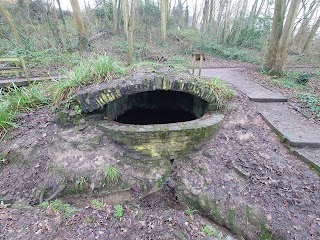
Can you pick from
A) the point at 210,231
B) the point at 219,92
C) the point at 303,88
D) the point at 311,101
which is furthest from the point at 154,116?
the point at 303,88

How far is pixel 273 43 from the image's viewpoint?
7.41 metres

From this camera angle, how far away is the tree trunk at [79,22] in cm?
837

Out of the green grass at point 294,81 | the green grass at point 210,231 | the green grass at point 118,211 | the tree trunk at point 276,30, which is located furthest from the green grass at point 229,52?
the green grass at point 118,211

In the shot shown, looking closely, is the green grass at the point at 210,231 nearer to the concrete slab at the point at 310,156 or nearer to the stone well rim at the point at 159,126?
→ the stone well rim at the point at 159,126

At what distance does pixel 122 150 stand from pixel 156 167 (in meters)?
0.73

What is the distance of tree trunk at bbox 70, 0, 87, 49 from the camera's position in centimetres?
837

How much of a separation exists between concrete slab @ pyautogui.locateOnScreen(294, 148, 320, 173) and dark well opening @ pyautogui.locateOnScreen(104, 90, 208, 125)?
241 cm

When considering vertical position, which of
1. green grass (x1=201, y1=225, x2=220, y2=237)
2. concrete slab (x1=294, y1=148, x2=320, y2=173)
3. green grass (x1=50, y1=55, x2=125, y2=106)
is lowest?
green grass (x1=201, y1=225, x2=220, y2=237)

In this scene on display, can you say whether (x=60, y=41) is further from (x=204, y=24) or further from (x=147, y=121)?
(x=204, y=24)

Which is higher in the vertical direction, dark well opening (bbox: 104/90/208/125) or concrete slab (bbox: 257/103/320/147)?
concrete slab (bbox: 257/103/320/147)

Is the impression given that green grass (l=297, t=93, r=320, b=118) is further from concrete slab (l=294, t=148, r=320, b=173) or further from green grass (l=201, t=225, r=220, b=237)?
green grass (l=201, t=225, r=220, b=237)

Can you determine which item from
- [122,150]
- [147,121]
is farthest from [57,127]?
[147,121]

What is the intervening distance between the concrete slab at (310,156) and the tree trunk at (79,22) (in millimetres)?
9548

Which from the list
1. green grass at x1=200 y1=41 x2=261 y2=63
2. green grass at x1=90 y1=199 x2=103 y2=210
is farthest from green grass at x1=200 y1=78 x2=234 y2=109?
green grass at x1=200 y1=41 x2=261 y2=63
